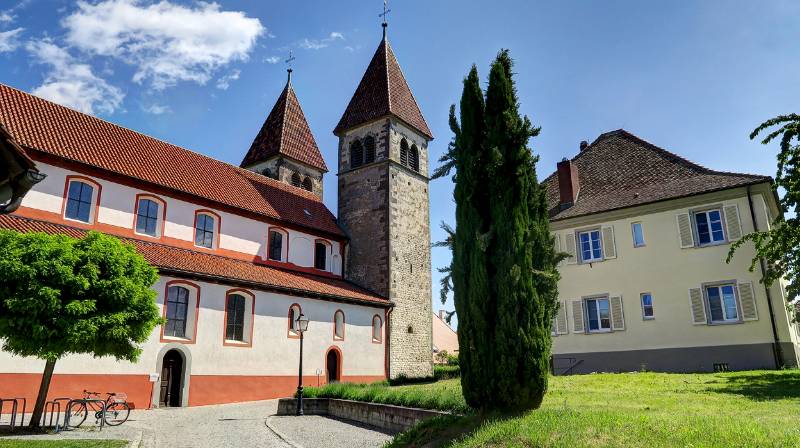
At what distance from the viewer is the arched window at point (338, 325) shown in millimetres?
24844

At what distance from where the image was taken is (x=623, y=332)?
21.3 m

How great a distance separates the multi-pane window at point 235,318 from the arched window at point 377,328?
7.65 metres

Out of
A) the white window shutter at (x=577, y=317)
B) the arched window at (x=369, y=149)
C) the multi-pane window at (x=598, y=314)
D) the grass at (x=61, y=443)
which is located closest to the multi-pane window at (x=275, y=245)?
the arched window at (x=369, y=149)

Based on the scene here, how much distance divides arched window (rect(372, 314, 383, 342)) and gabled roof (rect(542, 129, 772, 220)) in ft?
32.3

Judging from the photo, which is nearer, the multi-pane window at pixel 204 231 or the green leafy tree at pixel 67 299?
the green leafy tree at pixel 67 299

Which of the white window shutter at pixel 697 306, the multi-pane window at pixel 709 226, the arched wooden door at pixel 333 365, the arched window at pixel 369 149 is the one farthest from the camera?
the arched window at pixel 369 149

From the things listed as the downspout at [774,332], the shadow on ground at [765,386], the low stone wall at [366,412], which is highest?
the downspout at [774,332]

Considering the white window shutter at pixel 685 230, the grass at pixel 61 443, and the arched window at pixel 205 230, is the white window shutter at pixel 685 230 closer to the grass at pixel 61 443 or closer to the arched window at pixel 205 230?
the arched window at pixel 205 230

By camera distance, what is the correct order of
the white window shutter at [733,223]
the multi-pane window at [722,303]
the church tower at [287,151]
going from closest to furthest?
1. the multi-pane window at [722,303]
2. the white window shutter at [733,223]
3. the church tower at [287,151]

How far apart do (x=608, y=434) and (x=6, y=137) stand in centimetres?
724

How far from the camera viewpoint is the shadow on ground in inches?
442

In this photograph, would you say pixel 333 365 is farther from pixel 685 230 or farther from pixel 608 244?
pixel 685 230

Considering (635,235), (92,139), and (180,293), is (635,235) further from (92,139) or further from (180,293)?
(92,139)

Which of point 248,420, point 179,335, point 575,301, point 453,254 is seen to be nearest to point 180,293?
point 179,335
